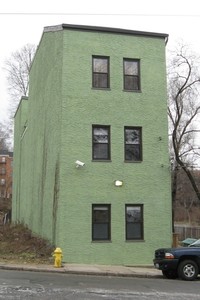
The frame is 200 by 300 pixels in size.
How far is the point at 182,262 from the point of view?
53.9ft

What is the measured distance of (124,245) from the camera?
65.9 ft

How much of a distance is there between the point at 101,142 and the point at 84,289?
9.44 meters

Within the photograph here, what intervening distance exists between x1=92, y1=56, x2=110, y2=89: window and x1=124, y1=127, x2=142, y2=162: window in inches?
90.8

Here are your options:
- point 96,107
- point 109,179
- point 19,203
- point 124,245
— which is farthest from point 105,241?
point 19,203

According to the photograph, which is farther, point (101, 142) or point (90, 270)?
point (101, 142)

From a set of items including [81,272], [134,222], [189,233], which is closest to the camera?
[81,272]

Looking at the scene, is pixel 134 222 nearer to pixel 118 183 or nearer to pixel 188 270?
pixel 118 183

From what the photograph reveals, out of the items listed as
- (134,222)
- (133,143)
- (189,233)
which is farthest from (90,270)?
(189,233)

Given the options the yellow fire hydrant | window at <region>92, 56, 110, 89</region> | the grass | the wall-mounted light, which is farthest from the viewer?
window at <region>92, 56, 110, 89</region>

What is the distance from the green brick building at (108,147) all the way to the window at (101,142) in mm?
44

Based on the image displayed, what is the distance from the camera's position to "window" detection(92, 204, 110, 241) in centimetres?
1995

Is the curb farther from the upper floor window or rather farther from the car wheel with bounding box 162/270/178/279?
the upper floor window

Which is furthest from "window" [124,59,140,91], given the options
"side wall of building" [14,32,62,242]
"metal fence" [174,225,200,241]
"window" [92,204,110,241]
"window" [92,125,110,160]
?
"metal fence" [174,225,200,241]

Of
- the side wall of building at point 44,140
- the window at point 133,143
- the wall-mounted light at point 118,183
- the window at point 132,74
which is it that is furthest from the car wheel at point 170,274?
the window at point 132,74
